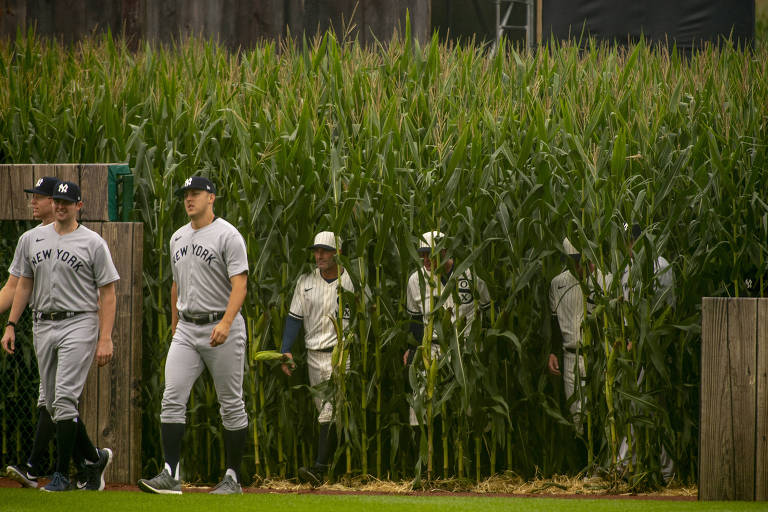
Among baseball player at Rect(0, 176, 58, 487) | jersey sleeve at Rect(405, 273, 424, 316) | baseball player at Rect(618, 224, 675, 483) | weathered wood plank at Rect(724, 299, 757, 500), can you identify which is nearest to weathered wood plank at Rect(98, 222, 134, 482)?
baseball player at Rect(0, 176, 58, 487)

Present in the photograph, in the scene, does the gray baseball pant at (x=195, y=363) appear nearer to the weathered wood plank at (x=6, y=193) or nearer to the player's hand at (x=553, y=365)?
the weathered wood plank at (x=6, y=193)

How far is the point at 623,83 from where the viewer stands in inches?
371

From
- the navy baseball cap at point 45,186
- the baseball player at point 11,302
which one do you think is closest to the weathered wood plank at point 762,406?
the baseball player at point 11,302

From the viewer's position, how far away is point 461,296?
7.50 metres

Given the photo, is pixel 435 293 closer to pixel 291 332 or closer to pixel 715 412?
pixel 291 332

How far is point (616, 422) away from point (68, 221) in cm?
403

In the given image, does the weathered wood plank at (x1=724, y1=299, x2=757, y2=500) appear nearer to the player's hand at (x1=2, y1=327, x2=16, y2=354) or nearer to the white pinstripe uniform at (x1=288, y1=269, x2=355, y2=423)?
the white pinstripe uniform at (x1=288, y1=269, x2=355, y2=423)

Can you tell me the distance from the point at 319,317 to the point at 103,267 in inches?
61.3

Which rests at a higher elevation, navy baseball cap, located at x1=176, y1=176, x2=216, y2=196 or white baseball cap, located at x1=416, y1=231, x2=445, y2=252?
navy baseball cap, located at x1=176, y1=176, x2=216, y2=196

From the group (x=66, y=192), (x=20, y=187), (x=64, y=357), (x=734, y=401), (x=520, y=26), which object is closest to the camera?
(x=734, y=401)

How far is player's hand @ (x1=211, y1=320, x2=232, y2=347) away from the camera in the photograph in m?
6.66

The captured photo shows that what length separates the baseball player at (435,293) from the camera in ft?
23.8

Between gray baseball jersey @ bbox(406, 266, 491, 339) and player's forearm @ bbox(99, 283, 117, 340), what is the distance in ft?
6.79

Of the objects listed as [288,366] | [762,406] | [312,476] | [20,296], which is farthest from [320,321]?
[762,406]
